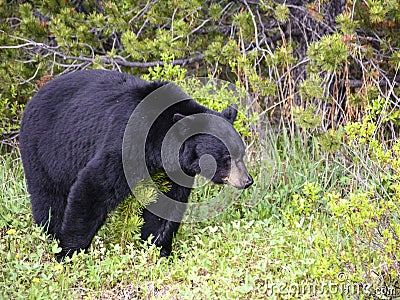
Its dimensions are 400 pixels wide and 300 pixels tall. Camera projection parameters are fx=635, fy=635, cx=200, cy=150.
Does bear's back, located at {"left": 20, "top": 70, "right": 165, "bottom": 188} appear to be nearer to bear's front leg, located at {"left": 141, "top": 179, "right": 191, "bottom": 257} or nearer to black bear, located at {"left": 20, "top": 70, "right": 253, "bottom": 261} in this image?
black bear, located at {"left": 20, "top": 70, "right": 253, "bottom": 261}

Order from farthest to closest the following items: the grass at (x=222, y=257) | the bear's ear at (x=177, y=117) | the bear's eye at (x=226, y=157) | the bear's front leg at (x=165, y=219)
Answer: the bear's front leg at (x=165, y=219)
the bear's eye at (x=226, y=157)
the bear's ear at (x=177, y=117)
the grass at (x=222, y=257)

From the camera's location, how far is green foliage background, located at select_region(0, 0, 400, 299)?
137 inches

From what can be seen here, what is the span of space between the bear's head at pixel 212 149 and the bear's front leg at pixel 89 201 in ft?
1.47

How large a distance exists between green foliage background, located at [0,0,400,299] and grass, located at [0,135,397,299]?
17mm

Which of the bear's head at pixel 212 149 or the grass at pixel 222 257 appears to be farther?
the bear's head at pixel 212 149

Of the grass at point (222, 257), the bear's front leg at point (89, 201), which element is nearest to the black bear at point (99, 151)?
the bear's front leg at point (89, 201)

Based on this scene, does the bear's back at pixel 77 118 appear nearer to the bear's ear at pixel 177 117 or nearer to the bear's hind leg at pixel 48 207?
the bear's hind leg at pixel 48 207

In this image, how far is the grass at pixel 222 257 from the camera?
3.48 m

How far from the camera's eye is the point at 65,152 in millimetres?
4156

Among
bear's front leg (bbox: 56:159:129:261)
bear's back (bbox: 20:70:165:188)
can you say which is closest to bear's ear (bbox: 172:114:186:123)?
bear's back (bbox: 20:70:165:188)

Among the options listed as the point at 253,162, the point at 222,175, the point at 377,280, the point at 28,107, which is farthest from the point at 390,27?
the point at 28,107

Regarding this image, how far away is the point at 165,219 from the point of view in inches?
170

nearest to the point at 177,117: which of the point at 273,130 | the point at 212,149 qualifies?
the point at 212,149

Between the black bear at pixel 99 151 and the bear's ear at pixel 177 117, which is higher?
the bear's ear at pixel 177 117
